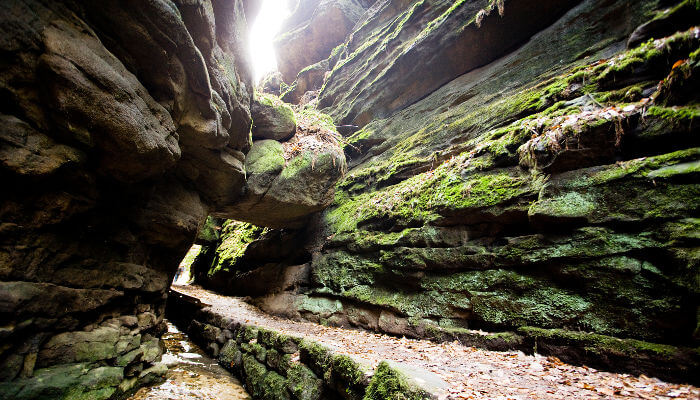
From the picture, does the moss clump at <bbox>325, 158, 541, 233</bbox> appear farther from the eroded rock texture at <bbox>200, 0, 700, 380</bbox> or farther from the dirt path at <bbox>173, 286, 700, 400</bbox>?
the dirt path at <bbox>173, 286, 700, 400</bbox>

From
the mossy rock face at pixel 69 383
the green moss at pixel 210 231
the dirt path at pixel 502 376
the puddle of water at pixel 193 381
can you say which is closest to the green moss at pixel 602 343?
the dirt path at pixel 502 376

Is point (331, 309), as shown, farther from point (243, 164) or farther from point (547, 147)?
point (547, 147)

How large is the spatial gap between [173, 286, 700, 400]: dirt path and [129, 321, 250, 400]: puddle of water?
312 cm

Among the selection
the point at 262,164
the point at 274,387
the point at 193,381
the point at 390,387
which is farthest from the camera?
the point at 262,164

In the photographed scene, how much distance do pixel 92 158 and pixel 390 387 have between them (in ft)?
18.6

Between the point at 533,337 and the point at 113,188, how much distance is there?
837 centimetres

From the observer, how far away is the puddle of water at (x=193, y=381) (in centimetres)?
546

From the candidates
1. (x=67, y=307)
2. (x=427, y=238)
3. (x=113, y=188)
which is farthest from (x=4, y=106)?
(x=427, y=238)

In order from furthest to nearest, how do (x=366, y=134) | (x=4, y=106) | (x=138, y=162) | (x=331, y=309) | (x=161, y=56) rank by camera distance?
(x=366, y=134), (x=331, y=309), (x=138, y=162), (x=161, y=56), (x=4, y=106)

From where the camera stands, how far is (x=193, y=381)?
617 centimetres

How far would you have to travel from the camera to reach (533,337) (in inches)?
176

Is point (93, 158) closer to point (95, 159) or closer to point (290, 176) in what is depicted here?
point (95, 159)

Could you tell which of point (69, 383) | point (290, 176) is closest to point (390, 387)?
point (69, 383)

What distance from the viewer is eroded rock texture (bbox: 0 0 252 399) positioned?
340 cm
